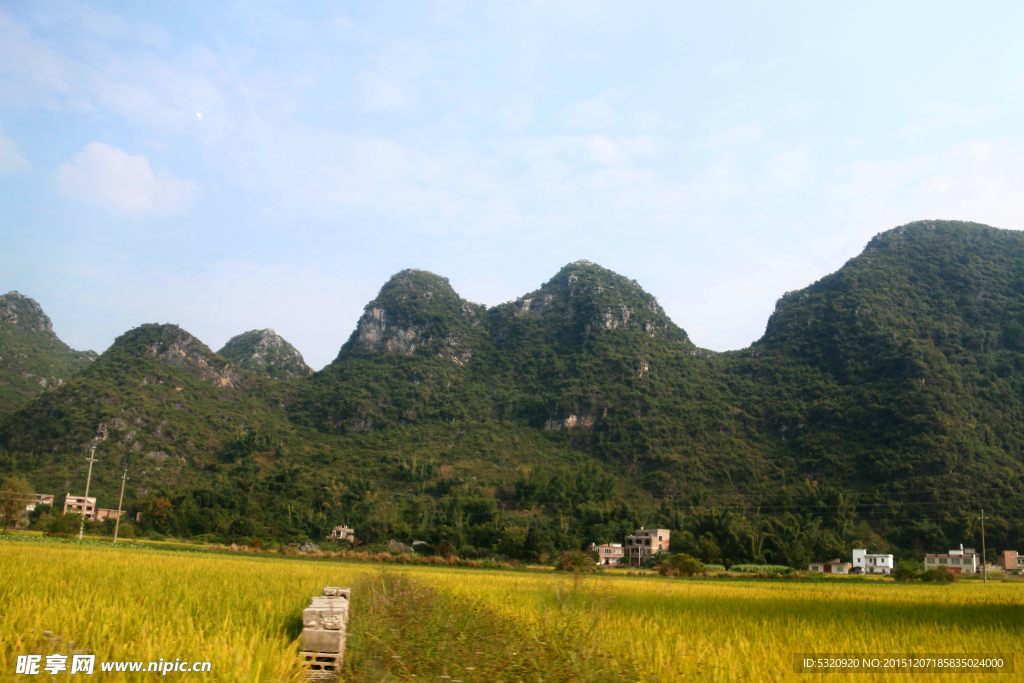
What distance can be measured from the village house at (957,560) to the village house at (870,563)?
2.53 metres

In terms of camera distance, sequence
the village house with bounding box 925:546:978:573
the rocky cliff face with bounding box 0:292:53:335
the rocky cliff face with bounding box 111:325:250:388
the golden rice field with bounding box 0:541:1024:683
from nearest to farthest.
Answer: the golden rice field with bounding box 0:541:1024:683, the village house with bounding box 925:546:978:573, the rocky cliff face with bounding box 111:325:250:388, the rocky cliff face with bounding box 0:292:53:335

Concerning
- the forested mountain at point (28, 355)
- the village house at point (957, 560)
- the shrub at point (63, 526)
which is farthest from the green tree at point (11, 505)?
the village house at point (957, 560)

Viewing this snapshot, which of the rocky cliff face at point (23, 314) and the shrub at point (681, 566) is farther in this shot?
the rocky cliff face at point (23, 314)

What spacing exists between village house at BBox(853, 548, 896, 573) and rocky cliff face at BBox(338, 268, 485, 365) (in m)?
68.4

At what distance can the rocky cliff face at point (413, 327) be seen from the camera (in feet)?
332

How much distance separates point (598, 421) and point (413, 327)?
38233 millimetres

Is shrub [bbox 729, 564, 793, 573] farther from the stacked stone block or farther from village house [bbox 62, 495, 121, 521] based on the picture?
village house [bbox 62, 495, 121, 521]

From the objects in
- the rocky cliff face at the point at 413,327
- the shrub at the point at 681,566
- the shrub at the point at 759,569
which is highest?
the rocky cliff face at the point at 413,327

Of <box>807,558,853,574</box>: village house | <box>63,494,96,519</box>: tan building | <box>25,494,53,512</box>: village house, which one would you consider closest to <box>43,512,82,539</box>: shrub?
<box>25,494,53,512</box>: village house

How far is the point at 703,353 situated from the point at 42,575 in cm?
9916

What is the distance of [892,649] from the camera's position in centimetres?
596

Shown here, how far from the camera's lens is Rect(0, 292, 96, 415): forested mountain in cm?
7838

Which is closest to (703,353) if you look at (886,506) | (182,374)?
(886,506)

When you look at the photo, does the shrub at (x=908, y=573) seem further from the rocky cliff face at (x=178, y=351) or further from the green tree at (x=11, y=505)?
the rocky cliff face at (x=178, y=351)
